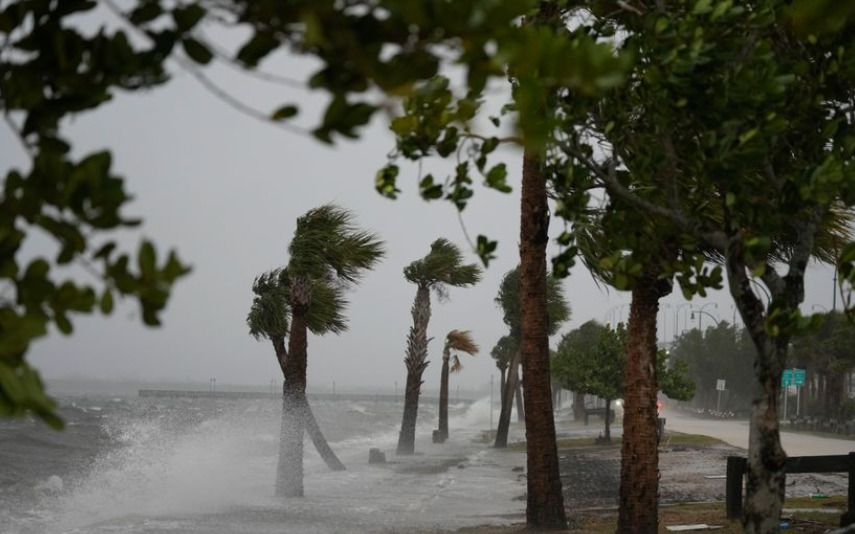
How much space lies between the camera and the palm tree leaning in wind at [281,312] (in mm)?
26906

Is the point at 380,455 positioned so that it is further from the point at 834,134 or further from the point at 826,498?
the point at 834,134

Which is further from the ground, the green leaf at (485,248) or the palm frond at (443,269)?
the palm frond at (443,269)

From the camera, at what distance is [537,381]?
14.7m

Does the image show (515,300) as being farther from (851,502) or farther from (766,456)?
(766,456)

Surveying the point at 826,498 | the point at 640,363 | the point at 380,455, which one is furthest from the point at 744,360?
the point at 640,363

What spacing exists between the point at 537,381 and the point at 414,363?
26984 millimetres

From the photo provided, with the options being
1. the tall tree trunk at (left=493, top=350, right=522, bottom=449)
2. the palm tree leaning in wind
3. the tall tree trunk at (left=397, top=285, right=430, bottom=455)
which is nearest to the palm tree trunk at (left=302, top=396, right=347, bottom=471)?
the palm tree leaning in wind

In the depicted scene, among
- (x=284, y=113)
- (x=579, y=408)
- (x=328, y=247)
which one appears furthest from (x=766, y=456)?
(x=579, y=408)

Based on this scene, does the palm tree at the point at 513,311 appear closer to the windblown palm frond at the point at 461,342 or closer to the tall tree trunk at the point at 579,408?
the windblown palm frond at the point at 461,342

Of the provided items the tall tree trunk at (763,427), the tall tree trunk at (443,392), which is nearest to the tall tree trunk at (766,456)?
the tall tree trunk at (763,427)

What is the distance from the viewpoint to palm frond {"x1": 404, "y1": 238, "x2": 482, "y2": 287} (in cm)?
3753

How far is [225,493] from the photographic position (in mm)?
29500

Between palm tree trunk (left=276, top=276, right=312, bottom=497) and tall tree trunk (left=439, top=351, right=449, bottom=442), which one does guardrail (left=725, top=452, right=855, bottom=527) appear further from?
tall tree trunk (left=439, top=351, right=449, bottom=442)

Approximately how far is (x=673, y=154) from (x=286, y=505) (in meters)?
18.9
